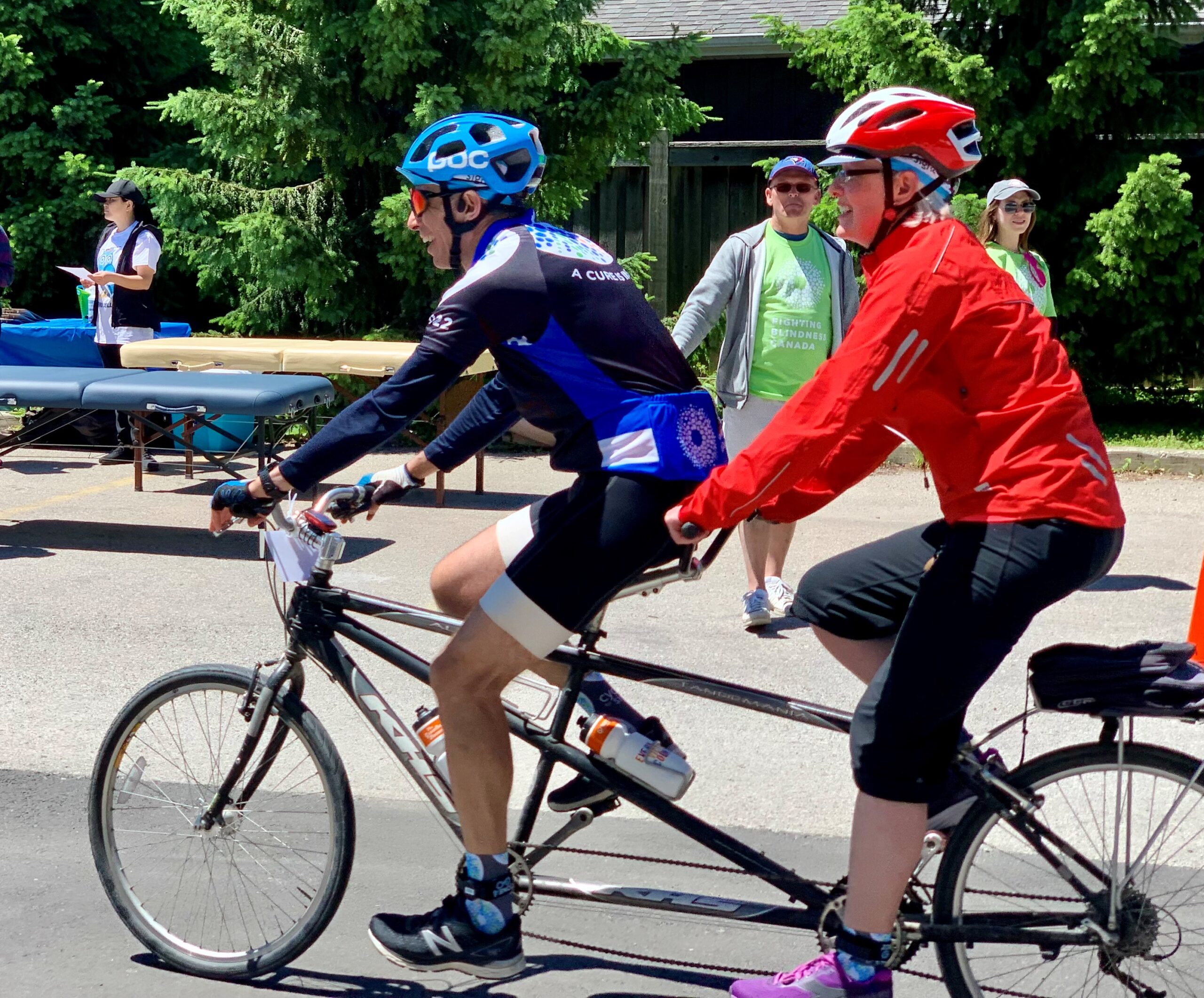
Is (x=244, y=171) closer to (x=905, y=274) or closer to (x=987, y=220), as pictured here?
(x=987, y=220)

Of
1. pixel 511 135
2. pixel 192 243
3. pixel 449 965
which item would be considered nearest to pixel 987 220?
pixel 511 135

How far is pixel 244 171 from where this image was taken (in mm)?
12875

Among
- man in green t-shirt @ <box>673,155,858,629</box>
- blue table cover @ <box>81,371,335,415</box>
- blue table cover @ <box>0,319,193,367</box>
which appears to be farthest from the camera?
blue table cover @ <box>0,319,193,367</box>

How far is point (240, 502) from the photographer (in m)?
3.55

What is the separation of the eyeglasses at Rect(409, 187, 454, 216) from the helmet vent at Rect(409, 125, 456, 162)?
7 cm

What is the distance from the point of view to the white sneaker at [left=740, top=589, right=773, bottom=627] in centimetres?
695

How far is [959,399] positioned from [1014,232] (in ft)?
16.1

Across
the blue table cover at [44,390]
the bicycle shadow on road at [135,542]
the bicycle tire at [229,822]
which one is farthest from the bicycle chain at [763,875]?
the blue table cover at [44,390]

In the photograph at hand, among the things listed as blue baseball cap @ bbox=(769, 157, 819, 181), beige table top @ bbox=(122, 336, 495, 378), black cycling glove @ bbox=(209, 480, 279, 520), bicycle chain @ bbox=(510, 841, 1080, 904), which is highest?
blue baseball cap @ bbox=(769, 157, 819, 181)

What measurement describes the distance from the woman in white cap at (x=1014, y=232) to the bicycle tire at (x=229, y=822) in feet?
16.0

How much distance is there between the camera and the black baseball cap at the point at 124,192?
11336 mm

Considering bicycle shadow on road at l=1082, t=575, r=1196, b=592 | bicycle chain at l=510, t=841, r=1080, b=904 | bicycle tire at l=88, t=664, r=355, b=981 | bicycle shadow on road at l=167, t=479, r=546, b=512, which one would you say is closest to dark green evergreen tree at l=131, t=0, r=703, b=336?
bicycle shadow on road at l=167, t=479, r=546, b=512

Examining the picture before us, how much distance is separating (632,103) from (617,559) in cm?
926

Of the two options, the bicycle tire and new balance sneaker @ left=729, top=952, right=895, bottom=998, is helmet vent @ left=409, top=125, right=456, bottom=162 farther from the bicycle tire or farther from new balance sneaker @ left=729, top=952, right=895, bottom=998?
new balance sneaker @ left=729, top=952, right=895, bottom=998
